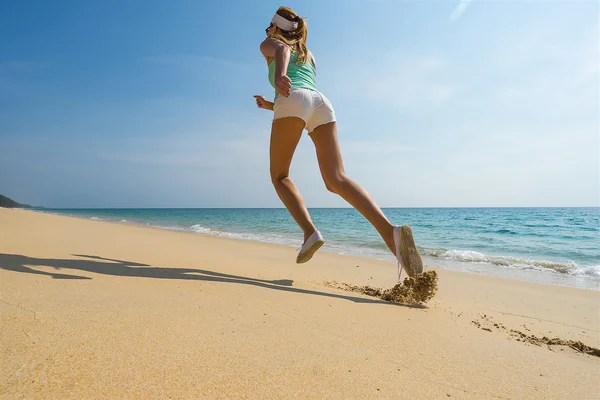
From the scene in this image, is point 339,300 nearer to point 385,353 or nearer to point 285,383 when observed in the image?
point 385,353

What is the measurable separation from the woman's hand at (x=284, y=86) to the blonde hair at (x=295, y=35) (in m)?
0.39

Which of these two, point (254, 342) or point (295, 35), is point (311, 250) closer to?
point (254, 342)

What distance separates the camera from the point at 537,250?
8.14 m

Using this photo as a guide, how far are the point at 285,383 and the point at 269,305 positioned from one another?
0.75 metres

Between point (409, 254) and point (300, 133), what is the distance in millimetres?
1079

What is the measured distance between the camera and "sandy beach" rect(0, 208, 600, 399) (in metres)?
0.89

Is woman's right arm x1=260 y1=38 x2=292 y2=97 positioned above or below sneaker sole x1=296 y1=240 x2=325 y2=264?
above

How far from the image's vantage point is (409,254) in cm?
212

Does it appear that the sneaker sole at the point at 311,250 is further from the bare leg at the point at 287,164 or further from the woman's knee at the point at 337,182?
the woman's knee at the point at 337,182

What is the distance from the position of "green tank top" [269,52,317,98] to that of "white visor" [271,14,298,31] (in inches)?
7.7

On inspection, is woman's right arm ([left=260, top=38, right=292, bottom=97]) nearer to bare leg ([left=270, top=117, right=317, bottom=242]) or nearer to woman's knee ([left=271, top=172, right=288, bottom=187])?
bare leg ([left=270, top=117, right=317, bottom=242])

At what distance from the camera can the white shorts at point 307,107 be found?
2.26 metres

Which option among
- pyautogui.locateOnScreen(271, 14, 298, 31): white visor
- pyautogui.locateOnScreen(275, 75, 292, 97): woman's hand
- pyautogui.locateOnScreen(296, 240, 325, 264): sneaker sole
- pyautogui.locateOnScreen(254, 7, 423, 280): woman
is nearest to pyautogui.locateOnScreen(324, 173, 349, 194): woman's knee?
pyautogui.locateOnScreen(254, 7, 423, 280): woman

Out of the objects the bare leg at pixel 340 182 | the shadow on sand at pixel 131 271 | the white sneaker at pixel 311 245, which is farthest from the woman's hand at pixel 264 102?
the shadow on sand at pixel 131 271
